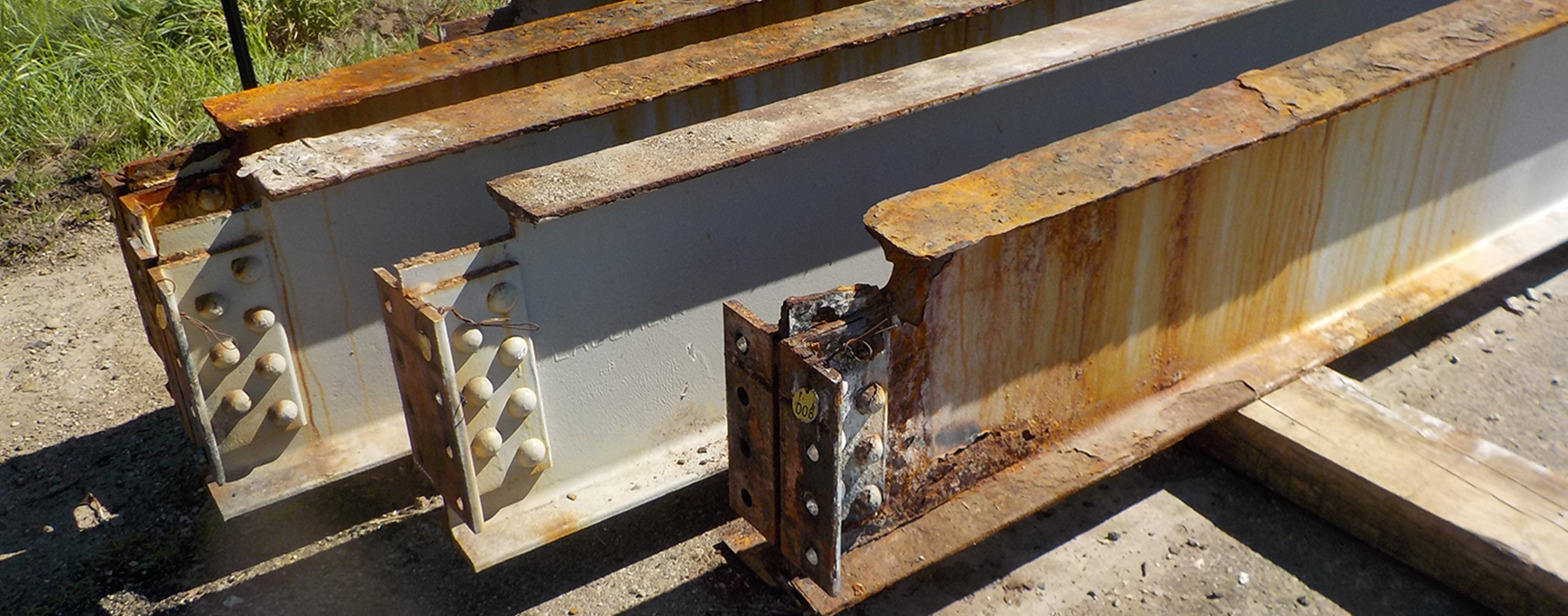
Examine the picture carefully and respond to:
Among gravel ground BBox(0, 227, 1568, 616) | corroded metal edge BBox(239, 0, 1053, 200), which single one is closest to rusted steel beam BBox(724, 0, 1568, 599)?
gravel ground BBox(0, 227, 1568, 616)

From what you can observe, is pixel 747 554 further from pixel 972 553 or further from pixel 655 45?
pixel 655 45

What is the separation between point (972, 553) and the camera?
2.82 meters

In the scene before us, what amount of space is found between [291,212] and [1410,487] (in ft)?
7.64

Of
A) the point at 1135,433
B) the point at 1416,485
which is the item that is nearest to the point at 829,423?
the point at 1135,433

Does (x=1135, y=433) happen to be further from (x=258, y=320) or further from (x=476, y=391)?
(x=258, y=320)

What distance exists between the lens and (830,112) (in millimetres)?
2549

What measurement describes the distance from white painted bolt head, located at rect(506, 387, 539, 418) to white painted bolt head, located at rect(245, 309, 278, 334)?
529 millimetres

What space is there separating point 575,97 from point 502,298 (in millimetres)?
679

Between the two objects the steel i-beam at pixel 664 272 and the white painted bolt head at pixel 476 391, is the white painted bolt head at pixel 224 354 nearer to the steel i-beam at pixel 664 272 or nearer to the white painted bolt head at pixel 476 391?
the steel i-beam at pixel 664 272

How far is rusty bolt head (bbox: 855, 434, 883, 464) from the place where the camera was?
6.80 ft

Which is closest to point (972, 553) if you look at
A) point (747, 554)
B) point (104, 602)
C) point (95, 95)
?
point (747, 554)

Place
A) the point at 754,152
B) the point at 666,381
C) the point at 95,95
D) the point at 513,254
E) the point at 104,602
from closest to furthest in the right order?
1. the point at 513,254
2. the point at 754,152
3. the point at 666,381
4. the point at 104,602
5. the point at 95,95

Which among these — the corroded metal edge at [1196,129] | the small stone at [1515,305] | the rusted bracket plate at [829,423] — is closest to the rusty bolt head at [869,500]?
the rusted bracket plate at [829,423]

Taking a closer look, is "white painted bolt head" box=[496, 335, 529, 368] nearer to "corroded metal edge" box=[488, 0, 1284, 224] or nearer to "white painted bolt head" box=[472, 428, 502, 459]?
"white painted bolt head" box=[472, 428, 502, 459]
